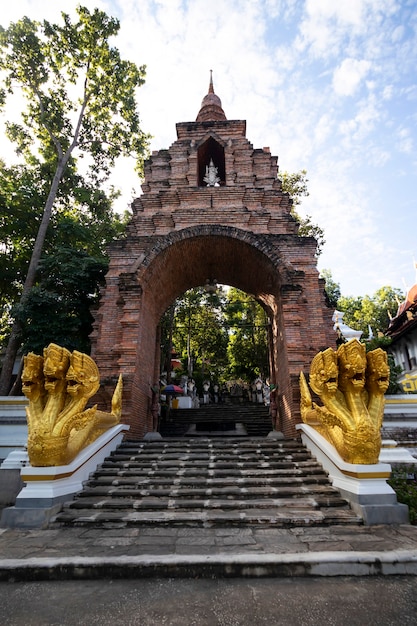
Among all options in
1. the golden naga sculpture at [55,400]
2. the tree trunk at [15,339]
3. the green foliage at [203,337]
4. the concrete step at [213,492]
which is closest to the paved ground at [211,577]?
the concrete step at [213,492]

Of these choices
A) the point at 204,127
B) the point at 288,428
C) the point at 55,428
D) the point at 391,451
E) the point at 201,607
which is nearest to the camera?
the point at 201,607

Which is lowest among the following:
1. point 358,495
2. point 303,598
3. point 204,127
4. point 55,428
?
point 303,598

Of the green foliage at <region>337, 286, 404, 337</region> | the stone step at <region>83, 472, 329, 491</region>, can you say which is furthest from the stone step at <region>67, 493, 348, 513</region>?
the green foliage at <region>337, 286, 404, 337</region>

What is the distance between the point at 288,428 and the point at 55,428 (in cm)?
552

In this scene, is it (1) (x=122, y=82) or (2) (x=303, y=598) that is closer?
(2) (x=303, y=598)

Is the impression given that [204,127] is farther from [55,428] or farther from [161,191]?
[55,428]

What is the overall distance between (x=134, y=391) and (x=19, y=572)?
5232 mm

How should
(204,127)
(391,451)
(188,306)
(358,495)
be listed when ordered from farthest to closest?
(188,306) → (204,127) → (391,451) → (358,495)

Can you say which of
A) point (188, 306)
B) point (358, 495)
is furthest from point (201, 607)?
point (188, 306)

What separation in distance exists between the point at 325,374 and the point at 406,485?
2100mm

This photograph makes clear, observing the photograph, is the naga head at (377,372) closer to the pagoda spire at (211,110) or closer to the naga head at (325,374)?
the naga head at (325,374)

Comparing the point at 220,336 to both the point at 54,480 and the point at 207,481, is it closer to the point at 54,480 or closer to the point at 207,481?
the point at 207,481

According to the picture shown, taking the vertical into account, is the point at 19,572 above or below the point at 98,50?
below

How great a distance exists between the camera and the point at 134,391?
8328 millimetres
